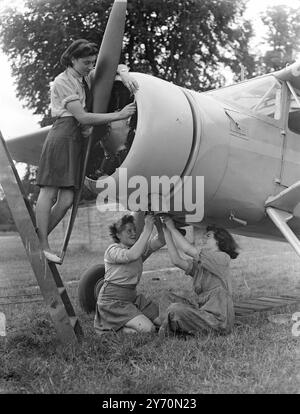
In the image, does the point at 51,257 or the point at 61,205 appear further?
the point at 61,205

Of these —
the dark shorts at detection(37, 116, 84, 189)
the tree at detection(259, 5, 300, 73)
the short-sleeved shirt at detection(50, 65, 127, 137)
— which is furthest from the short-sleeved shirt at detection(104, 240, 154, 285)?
the tree at detection(259, 5, 300, 73)

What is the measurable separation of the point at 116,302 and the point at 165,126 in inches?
62.9

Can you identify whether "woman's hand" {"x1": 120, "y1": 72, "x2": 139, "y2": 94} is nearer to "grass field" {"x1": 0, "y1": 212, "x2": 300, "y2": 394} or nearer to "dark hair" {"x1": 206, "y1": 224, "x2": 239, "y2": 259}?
"dark hair" {"x1": 206, "y1": 224, "x2": 239, "y2": 259}

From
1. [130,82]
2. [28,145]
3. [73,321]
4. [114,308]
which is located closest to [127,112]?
[130,82]

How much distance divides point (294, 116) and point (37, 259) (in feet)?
10.1

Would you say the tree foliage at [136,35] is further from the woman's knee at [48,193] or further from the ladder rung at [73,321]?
the ladder rung at [73,321]

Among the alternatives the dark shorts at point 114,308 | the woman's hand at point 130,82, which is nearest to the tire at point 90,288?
the dark shorts at point 114,308

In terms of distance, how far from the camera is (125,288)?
4.64 metres

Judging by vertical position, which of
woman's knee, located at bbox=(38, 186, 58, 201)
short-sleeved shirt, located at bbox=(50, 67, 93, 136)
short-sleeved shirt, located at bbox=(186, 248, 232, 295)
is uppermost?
short-sleeved shirt, located at bbox=(50, 67, 93, 136)

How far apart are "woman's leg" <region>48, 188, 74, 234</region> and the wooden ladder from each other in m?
0.20

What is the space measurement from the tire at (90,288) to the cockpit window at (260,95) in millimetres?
2426

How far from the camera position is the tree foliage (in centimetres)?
1667

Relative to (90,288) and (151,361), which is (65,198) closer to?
(151,361)

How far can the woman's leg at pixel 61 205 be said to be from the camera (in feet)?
13.2
